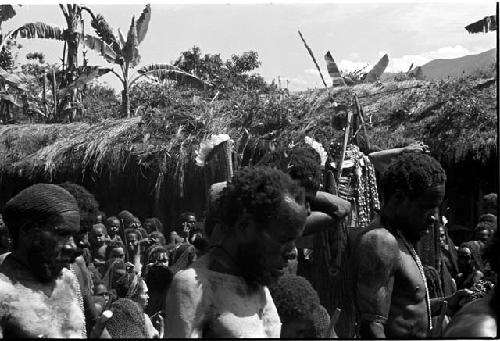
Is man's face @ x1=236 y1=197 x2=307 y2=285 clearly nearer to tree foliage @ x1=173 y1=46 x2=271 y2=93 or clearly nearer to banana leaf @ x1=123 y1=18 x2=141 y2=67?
banana leaf @ x1=123 y1=18 x2=141 y2=67

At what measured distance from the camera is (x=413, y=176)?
439cm

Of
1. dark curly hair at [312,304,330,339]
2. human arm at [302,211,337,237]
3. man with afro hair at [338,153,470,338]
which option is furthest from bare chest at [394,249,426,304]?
human arm at [302,211,337,237]

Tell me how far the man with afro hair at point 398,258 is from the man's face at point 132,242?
5.31 meters

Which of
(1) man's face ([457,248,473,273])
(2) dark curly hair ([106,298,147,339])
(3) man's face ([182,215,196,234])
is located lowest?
(1) man's face ([457,248,473,273])

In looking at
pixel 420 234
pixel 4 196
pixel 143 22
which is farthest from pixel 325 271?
pixel 143 22

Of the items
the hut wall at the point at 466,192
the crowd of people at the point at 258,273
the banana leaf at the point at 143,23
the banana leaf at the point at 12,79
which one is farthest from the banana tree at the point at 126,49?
the crowd of people at the point at 258,273

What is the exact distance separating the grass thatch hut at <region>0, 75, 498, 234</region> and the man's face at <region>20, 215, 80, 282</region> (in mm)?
8133

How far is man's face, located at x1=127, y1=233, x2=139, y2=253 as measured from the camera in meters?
9.52

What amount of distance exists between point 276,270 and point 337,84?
33.3 feet

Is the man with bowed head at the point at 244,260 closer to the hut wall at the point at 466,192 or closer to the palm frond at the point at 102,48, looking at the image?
the hut wall at the point at 466,192

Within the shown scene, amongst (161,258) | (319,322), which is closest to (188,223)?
(161,258)

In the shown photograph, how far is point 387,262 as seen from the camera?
14.0 ft

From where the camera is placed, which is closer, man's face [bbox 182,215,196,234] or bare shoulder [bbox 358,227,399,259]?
bare shoulder [bbox 358,227,399,259]

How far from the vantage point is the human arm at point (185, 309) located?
3.04 m
